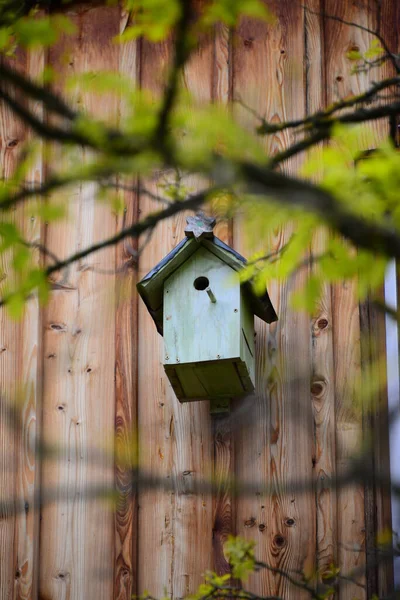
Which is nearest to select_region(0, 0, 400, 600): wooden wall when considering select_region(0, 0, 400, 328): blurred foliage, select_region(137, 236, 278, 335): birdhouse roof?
select_region(137, 236, 278, 335): birdhouse roof

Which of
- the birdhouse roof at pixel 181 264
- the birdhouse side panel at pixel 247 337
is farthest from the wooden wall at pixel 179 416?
the birdhouse roof at pixel 181 264

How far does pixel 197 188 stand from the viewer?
426 cm

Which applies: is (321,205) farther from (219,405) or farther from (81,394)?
(81,394)

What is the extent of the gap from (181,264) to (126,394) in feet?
1.99

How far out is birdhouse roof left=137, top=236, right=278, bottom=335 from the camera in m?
3.69

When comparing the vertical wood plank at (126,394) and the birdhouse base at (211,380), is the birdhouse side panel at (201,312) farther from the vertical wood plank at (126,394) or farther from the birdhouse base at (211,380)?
the vertical wood plank at (126,394)

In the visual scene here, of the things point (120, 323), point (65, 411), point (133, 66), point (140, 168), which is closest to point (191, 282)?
point (120, 323)

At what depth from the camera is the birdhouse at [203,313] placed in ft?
11.9

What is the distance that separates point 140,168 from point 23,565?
101 inches

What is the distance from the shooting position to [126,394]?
4.06 metres

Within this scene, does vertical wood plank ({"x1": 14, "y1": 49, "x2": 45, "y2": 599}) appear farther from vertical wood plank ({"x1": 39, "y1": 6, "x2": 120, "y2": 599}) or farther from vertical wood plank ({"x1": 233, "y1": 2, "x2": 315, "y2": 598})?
vertical wood plank ({"x1": 233, "y1": 2, "x2": 315, "y2": 598})

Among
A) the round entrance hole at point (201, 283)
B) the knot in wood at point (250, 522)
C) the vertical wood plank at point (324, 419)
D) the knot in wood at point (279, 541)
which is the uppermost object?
the round entrance hole at point (201, 283)

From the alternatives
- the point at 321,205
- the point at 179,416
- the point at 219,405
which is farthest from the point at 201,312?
the point at 321,205

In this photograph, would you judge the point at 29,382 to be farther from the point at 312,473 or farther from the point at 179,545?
the point at 312,473
